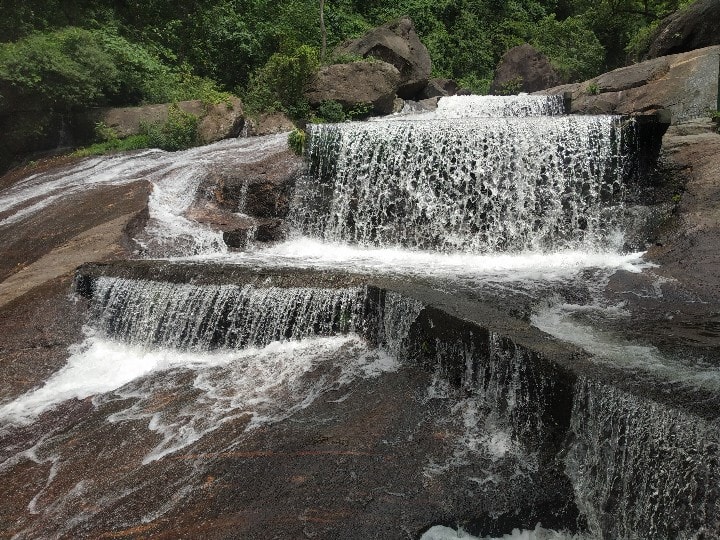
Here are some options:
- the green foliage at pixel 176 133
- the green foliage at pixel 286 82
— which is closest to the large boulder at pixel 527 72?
the green foliage at pixel 286 82

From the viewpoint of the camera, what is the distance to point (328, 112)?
14523 millimetres

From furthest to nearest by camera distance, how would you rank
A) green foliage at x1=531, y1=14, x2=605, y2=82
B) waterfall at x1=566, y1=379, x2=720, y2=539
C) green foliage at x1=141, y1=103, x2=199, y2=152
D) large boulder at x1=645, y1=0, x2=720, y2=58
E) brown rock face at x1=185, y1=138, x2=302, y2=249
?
green foliage at x1=531, y1=14, x2=605, y2=82 → green foliage at x1=141, y1=103, x2=199, y2=152 → large boulder at x1=645, y1=0, x2=720, y2=58 → brown rock face at x1=185, y1=138, x2=302, y2=249 → waterfall at x1=566, y1=379, x2=720, y2=539

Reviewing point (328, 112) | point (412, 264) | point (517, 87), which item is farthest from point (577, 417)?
point (517, 87)

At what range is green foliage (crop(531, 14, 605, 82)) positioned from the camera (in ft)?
61.8

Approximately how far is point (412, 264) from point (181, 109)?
9736mm

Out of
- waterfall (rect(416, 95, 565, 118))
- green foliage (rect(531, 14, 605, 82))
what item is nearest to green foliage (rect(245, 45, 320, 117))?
waterfall (rect(416, 95, 565, 118))

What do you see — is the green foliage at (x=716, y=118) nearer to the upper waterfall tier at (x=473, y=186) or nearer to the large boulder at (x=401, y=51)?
the upper waterfall tier at (x=473, y=186)

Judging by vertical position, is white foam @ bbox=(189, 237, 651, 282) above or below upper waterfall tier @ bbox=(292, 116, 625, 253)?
below

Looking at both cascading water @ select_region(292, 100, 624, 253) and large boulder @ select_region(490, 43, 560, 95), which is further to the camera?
large boulder @ select_region(490, 43, 560, 95)

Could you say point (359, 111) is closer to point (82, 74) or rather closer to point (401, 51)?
point (401, 51)

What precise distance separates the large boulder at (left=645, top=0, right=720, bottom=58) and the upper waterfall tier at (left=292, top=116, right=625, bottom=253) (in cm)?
496

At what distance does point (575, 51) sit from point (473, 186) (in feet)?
43.2

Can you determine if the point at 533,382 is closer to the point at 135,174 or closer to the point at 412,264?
the point at 412,264

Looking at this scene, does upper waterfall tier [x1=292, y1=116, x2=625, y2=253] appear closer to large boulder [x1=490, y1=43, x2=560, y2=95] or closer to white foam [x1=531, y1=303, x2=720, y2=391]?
white foam [x1=531, y1=303, x2=720, y2=391]
